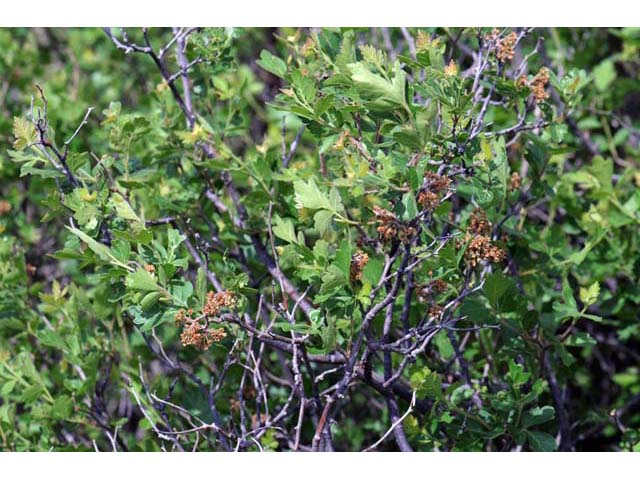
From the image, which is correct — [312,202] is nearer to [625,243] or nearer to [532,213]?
[625,243]

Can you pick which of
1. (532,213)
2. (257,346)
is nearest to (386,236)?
(257,346)

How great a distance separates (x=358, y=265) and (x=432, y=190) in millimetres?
231

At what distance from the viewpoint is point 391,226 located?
1.61 m

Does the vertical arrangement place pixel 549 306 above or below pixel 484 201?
below

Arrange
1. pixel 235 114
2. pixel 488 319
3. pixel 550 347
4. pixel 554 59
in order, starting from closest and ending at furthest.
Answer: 1. pixel 488 319
2. pixel 550 347
3. pixel 235 114
4. pixel 554 59

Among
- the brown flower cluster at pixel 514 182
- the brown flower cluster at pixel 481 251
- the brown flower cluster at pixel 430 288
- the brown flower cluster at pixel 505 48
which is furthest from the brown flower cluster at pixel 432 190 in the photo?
the brown flower cluster at pixel 514 182

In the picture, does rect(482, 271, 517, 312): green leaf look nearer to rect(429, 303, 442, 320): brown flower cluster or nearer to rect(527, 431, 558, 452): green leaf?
rect(429, 303, 442, 320): brown flower cluster

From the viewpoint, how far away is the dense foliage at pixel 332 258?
1.69 meters

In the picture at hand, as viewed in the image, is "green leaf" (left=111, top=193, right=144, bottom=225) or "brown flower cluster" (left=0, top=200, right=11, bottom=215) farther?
"brown flower cluster" (left=0, top=200, right=11, bottom=215)

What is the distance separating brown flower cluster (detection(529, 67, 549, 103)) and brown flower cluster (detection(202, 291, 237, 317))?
2.57 ft

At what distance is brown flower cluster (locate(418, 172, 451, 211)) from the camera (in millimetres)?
1562

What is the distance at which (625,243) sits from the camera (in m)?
2.41

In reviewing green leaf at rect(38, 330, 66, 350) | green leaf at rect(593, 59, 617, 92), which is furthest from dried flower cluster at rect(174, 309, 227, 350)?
green leaf at rect(593, 59, 617, 92)
